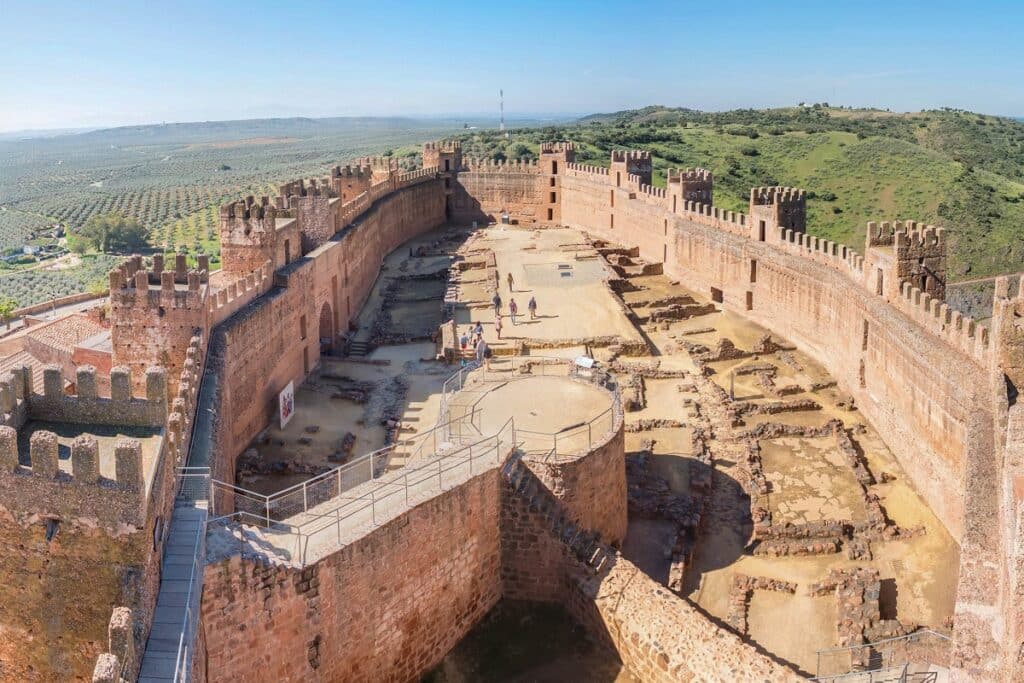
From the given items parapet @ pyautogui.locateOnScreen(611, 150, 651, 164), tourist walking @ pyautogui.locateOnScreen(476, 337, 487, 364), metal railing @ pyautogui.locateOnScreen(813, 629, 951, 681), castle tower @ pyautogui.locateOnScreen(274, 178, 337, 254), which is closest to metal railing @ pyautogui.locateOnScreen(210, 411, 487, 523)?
metal railing @ pyautogui.locateOnScreen(813, 629, 951, 681)

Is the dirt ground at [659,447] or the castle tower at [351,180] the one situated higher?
the castle tower at [351,180]

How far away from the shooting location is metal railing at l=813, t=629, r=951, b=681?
14462 millimetres

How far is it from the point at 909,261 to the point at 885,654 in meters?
12.3

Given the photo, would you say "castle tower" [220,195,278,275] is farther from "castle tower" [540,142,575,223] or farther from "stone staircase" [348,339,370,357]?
"castle tower" [540,142,575,223]

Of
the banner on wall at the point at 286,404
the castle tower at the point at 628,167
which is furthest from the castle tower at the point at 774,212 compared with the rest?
the banner on wall at the point at 286,404

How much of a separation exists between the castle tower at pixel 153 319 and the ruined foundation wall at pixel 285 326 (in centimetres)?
92

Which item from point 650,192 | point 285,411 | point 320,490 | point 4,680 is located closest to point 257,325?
point 285,411

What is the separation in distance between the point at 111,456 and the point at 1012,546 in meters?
9.59

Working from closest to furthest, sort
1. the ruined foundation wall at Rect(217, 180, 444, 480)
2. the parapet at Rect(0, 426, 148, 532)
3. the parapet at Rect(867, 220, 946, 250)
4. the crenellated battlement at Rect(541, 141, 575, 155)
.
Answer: the parapet at Rect(0, 426, 148, 532) < the ruined foundation wall at Rect(217, 180, 444, 480) < the parapet at Rect(867, 220, 946, 250) < the crenellated battlement at Rect(541, 141, 575, 155)

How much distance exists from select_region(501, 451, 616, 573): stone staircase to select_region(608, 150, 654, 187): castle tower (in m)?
30.1

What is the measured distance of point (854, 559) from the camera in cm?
1791

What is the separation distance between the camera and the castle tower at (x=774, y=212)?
32.6 meters

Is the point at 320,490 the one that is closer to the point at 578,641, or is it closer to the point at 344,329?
the point at 578,641

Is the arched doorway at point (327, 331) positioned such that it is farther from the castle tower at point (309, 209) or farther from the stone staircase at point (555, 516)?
the stone staircase at point (555, 516)
